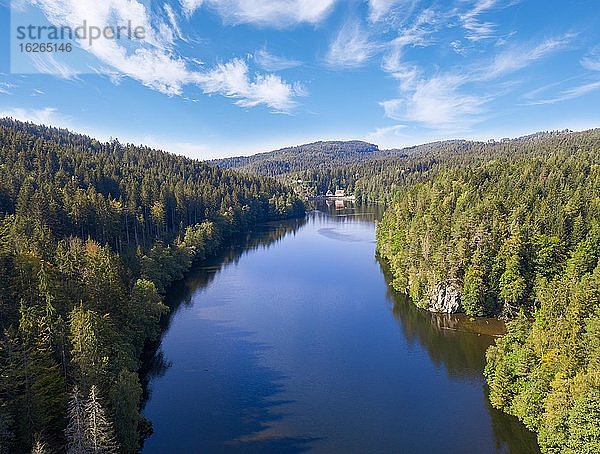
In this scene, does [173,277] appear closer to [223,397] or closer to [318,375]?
[223,397]

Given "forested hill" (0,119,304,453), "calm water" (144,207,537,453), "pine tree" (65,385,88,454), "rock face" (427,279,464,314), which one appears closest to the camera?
"pine tree" (65,385,88,454)

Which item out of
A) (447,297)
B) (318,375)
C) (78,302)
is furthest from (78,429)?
(447,297)

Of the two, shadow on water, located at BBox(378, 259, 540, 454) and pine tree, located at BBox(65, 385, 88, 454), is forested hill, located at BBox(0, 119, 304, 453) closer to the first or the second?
pine tree, located at BBox(65, 385, 88, 454)

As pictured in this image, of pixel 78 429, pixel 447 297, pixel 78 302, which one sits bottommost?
pixel 447 297

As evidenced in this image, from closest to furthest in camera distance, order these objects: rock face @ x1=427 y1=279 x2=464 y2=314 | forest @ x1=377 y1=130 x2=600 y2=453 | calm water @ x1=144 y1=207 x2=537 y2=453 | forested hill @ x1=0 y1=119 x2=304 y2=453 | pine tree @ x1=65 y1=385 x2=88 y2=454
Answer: pine tree @ x1=65 y1=385 x2=88 y2=454 < forested hill @ x1=0 y1=119 x2=304 y2=453 < forest @ x1=377 y1=130 x2=600 y2=453 < calm water @ x1=144 y1=207 x2=537 y2=453 < rock face @ x1=427 y1=279 x2=464 y2=314

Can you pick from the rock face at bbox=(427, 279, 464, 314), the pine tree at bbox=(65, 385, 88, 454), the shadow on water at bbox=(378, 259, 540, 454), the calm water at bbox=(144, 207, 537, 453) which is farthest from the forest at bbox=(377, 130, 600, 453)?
the pine tree at bbox=(65, 385, 88, 454)
